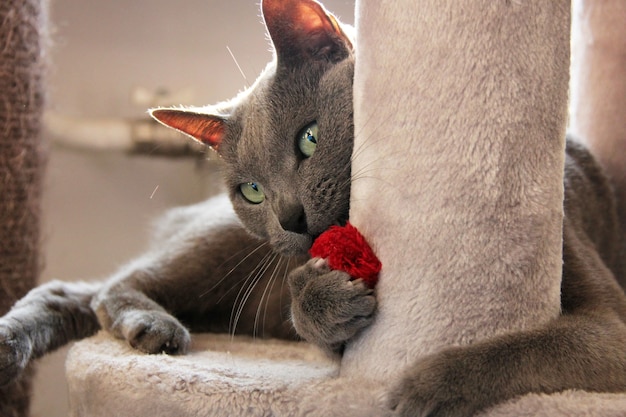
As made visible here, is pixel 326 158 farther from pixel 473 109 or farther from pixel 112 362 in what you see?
pixel 112 362

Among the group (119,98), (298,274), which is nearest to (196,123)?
(298,274)

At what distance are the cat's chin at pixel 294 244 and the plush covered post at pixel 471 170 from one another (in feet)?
0.61

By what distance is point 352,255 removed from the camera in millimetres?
793

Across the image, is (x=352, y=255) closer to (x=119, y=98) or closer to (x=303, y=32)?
(x=303, y=32)

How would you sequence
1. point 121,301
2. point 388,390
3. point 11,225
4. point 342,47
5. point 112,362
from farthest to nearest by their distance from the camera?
point 11,225 < point 121,301 < point 342,47 < point 112,362 < point 388,390

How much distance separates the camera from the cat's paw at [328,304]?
0.76 m

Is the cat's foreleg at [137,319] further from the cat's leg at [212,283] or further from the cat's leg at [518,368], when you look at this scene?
the cat's leg at [518,368]

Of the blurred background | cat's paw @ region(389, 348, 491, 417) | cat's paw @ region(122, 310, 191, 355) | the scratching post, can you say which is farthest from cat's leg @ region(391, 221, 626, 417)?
the blurred background

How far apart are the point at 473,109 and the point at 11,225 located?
101 cm

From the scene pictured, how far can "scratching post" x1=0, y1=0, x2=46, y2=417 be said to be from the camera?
128 cm

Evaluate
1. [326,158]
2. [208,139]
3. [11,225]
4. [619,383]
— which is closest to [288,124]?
[326,158]

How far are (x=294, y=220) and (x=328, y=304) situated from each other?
0.17 m

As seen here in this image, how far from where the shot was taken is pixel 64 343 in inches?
47.3

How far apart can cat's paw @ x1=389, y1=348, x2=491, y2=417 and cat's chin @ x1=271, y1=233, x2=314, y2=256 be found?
0.28 m
